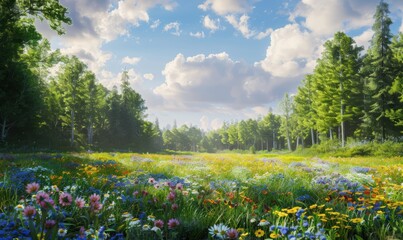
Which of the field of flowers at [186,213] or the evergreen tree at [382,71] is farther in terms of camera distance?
the evergreen tree at [382,71]

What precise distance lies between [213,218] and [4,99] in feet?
93.0

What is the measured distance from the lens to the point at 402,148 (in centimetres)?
2562

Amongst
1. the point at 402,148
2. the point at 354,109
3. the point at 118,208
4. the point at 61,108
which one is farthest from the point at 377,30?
the point at 61,108

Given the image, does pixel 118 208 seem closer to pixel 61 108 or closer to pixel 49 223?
pixel 49 223

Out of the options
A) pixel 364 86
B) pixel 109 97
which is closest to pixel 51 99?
pixel 109 97

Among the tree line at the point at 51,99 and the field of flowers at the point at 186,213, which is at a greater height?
the tree line at the point at 51,99

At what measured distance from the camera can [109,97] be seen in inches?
2329

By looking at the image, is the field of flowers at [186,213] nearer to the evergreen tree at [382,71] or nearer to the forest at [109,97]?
the forest at [109,97]

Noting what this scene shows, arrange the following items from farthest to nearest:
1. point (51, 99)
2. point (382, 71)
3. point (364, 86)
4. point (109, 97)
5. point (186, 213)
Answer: point (109, 97), point (51, 99), point (364, 86), point (382, 71), point (186, 213)

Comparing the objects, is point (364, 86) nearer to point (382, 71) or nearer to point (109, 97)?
point (382, 71)

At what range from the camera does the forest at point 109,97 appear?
2158cm

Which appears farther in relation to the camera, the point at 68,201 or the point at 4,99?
the point at 4,99

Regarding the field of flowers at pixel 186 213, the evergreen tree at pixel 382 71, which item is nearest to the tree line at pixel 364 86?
the evergreen tree at pixel 382 71

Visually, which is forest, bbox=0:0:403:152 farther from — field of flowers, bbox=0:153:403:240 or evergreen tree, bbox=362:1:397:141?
field of flowers, bbox=0:153:403:240
